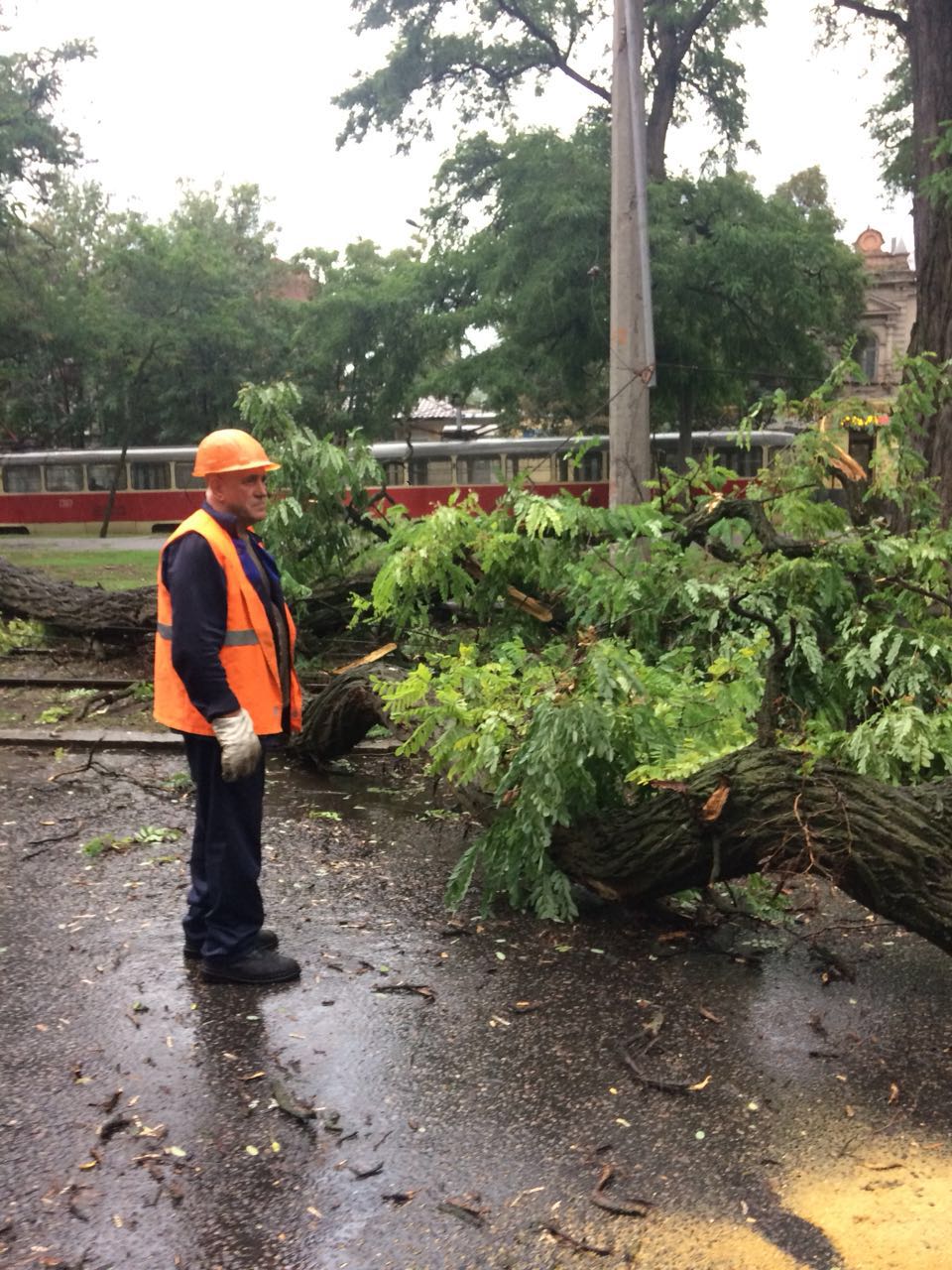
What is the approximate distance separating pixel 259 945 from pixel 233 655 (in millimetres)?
1030

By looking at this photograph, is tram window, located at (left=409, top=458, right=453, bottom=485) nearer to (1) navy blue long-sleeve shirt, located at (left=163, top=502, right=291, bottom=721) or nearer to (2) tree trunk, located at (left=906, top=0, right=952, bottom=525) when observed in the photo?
(2) tree trunk, located at (left=906, top=0, right=952, bottom=525)

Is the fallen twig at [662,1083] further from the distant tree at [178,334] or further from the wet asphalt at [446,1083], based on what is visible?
the distant tree at [178,334]

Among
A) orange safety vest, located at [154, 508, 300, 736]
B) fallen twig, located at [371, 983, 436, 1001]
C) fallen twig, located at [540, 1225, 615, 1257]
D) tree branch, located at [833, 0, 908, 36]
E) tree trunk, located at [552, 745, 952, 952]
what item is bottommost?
fallen twig, located at [540, 1225, 615, 1257]

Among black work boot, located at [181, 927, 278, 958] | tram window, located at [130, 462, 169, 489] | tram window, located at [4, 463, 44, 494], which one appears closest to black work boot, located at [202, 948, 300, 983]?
black work boot, located at [181, 927, 278, 958]

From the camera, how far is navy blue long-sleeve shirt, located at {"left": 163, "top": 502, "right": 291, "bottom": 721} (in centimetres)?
372

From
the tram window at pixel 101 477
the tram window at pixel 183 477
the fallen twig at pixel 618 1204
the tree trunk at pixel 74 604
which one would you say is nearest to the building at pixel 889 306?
the tram window at pixel 183 477

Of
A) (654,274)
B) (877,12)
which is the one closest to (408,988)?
(877,12)

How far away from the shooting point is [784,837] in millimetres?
3777

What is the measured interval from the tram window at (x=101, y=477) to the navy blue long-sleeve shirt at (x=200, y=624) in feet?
96.4

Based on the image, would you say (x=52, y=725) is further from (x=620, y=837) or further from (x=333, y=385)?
(x=333, y=385)

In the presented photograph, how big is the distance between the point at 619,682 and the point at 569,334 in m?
19.4

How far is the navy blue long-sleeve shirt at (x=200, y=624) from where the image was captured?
146 inches

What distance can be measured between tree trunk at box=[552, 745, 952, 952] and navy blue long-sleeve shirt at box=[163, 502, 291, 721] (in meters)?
1.41

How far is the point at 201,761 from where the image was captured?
3928mm
